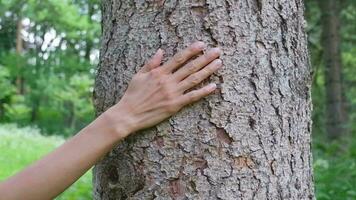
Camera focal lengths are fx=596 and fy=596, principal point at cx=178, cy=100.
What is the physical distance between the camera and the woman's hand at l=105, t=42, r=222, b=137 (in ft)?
6.19

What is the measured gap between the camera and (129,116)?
6.30 ft

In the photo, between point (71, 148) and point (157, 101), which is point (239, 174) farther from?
point (71, 148)

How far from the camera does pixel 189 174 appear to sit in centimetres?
190

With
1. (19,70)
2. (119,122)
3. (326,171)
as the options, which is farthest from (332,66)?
(19,70)

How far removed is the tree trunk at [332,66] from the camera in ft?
29.5

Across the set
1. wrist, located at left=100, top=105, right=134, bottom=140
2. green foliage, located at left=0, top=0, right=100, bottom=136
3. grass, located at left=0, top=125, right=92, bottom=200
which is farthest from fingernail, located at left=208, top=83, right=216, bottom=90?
green foliage, located at left=0, top=0, right=100, bottom=136

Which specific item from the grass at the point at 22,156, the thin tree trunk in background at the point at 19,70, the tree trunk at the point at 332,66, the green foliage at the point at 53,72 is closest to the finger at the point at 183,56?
the grass at the point at 22,156

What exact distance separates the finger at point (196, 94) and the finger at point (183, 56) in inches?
3.9

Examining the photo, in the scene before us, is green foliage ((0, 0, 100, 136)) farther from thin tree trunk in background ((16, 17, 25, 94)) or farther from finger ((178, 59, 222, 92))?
finger ((178, 59, 222, 92))

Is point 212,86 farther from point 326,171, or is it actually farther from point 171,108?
point 326,171

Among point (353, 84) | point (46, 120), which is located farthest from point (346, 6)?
point (46, 120)

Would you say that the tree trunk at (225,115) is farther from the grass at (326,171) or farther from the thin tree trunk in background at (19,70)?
the thin tree trunk in background at (19,70)

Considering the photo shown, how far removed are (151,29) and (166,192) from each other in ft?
1.75

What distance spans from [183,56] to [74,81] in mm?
21119
